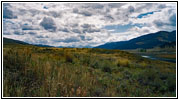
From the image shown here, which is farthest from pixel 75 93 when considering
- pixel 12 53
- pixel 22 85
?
pixel 12 53

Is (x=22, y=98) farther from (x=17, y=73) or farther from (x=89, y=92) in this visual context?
(x=89, y=92)

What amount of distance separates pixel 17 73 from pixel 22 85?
63 centimetres

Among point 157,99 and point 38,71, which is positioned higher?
point 38,71

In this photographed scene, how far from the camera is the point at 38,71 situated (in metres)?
4.77

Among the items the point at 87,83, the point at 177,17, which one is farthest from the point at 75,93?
the point at 177,17

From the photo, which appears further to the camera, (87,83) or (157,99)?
(87,83)

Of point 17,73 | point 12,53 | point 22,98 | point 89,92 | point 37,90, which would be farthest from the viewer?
point 12,53

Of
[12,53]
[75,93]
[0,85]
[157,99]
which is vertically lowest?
[157,99]

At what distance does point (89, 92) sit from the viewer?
157 inches

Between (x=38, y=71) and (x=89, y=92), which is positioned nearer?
(x=89, y=92)

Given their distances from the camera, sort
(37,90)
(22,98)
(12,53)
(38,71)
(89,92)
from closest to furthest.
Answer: (22,98) < (37,90) < (89,92) < (38,71) < (12,53)

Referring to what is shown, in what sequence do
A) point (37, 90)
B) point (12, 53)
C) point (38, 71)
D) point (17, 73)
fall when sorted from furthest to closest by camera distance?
point (12, 53) < point (38, 71) < point (17, 73) < point (37, 90)

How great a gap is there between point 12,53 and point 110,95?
171 inches

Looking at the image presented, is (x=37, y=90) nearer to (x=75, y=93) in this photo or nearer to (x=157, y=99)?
(x=75, y=93)
